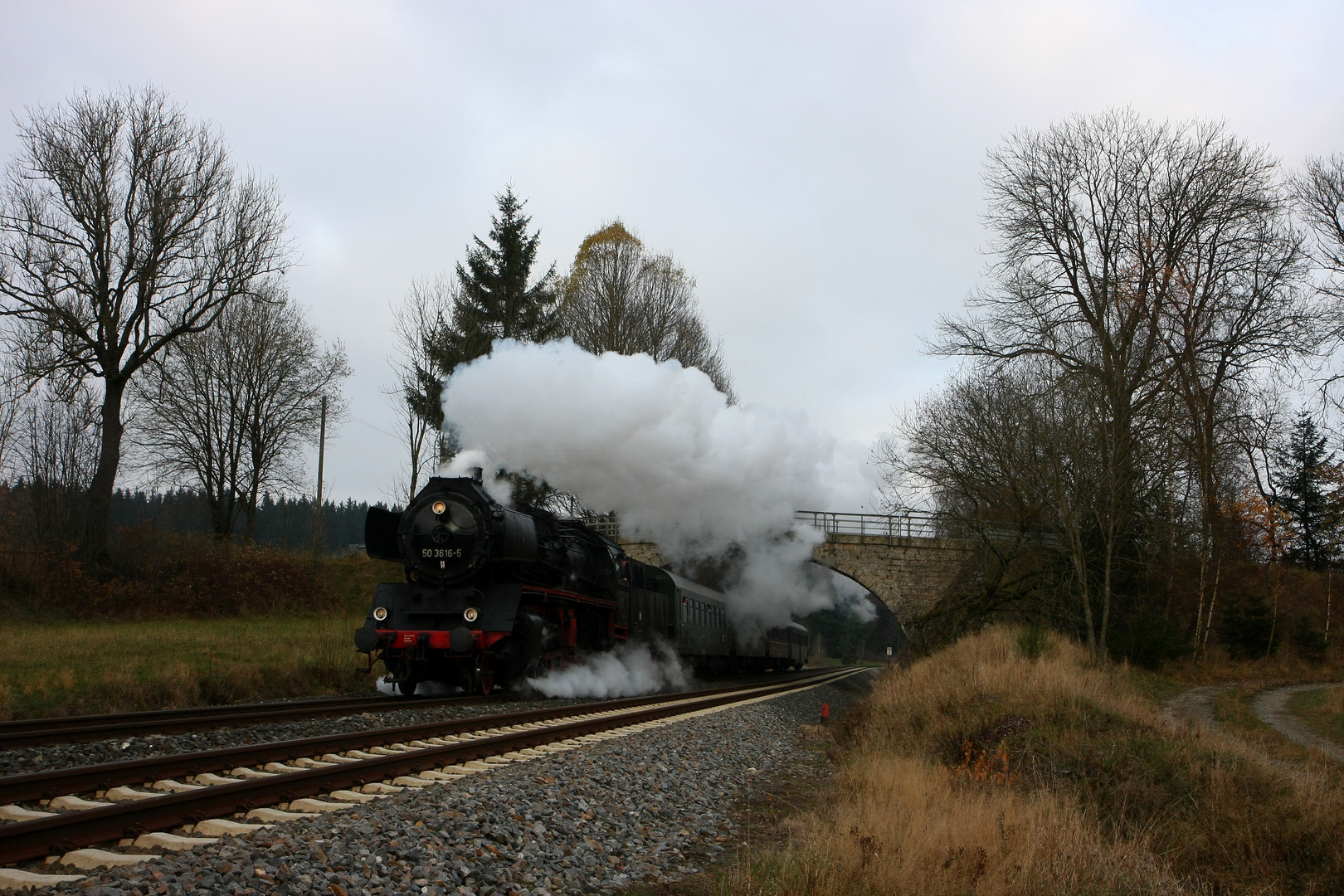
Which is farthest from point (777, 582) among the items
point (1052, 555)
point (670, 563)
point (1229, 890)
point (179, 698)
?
point (1229, 890)

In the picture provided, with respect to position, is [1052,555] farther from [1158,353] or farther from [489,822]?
[489,822]

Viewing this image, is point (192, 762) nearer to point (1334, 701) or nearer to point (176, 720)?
point (176, 720)

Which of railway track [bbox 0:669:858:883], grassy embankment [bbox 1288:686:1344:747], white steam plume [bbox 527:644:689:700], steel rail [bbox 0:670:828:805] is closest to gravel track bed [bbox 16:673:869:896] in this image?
railway track [bbox 0:669:858:883]

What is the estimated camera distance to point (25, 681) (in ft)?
39.6

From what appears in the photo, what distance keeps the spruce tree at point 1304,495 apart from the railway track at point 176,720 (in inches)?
1313

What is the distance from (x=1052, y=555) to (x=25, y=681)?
2010cm

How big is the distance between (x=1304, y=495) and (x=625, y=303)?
2844 centimetres

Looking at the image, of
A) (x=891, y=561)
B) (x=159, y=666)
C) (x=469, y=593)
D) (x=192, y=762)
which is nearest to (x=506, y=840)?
(x=192, y=762)

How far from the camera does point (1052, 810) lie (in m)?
6.30

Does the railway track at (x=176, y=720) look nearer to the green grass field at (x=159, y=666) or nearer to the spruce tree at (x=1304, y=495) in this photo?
the green grass field at (x=159, y=666)

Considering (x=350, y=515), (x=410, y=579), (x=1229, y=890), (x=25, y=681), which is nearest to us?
(x=1229, y=890)

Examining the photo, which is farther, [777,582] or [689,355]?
[689,355]

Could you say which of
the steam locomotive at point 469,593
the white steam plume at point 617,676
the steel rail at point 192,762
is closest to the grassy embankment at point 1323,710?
the white steam plume at point 617,676

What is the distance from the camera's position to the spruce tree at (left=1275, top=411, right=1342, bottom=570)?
34875 mm
